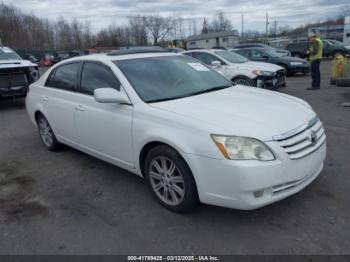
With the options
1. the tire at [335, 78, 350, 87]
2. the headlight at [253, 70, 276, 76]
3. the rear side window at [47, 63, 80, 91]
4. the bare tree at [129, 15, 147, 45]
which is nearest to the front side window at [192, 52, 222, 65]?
the headlight at [253, 70, 276, 76]

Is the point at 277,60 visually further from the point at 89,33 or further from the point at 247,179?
the point at 89,33

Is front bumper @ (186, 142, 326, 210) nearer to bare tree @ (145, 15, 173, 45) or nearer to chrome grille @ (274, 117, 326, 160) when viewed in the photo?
chrome grille @ (274, 117, 326, 160)

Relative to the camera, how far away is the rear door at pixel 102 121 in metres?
3.87

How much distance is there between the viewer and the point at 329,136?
5793mm

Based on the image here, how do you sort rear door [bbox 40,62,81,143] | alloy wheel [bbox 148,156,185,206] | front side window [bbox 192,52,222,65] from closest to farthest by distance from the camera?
alloy wheel [bbox 148,156,185,206] → rear door [bbox 40,62,81,143] → front side window [bbox 192,52,222,65]

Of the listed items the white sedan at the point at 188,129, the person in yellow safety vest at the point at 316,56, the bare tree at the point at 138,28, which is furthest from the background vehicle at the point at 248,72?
the bare tree at the point at 138,28

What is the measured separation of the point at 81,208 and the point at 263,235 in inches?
79.2

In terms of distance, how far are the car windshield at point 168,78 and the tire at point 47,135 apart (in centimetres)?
218

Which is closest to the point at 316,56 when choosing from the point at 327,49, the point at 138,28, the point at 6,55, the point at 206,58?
the point at 206,58

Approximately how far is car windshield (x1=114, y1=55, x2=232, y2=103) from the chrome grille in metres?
1.33

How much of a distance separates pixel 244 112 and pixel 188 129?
0.63 m

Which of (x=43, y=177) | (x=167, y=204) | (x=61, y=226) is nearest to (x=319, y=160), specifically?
(x=167, y=204)

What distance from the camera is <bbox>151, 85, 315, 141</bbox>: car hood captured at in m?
3.07

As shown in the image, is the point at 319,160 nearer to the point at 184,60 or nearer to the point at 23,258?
the point at 184,60
